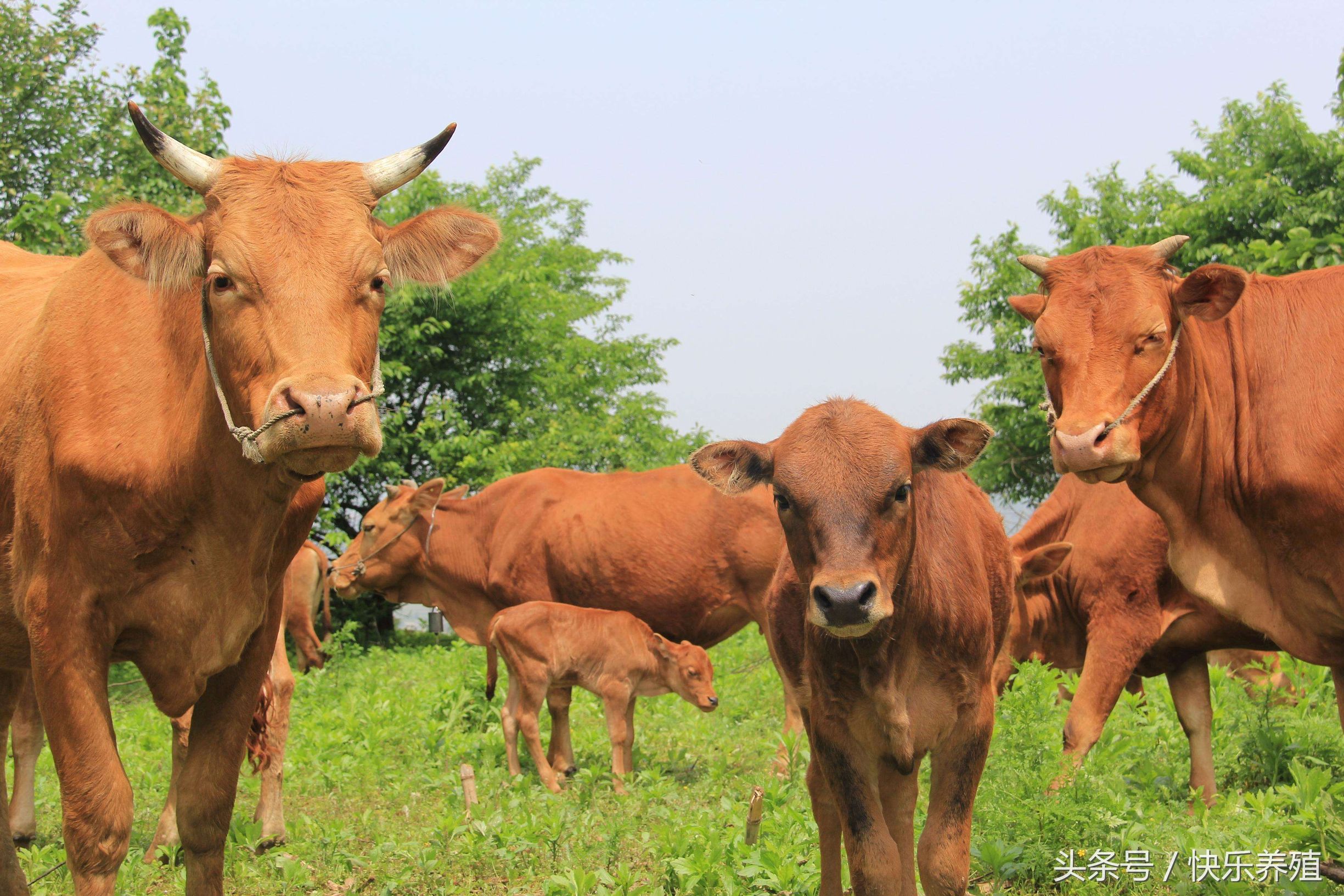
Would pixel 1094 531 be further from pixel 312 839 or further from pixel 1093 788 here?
pixel 312 839

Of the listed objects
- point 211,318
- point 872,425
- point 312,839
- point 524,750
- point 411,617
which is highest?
point 211,318

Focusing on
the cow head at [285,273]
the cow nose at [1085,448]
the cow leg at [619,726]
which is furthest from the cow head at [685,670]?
the cow head at [285,273]

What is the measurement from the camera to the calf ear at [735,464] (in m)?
4.86

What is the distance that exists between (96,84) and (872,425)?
17937 mm

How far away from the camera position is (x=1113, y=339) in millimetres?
5465

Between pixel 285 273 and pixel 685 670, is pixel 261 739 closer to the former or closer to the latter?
pixel 285 273

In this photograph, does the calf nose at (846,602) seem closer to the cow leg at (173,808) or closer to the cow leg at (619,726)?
the cow leg at (173,808)

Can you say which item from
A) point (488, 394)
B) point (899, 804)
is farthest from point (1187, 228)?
point (899, 804)

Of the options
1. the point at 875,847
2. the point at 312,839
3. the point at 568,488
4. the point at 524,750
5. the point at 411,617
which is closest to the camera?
the point at 875,847

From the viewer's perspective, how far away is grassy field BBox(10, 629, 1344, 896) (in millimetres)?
5316

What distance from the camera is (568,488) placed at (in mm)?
11508

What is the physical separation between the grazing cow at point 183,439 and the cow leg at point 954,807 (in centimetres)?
273

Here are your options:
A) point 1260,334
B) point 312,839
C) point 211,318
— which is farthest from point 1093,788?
point 211,318

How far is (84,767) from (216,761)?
624mm
